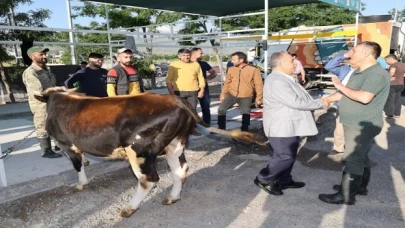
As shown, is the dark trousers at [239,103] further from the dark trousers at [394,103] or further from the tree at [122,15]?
the tree at [122,15]

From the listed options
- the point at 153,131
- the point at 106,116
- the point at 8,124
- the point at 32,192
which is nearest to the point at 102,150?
the point at 106,116

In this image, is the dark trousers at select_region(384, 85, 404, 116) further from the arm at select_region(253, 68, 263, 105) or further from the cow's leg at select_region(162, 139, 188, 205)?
the cow's leg at select_region(162, 139, 188, 205)

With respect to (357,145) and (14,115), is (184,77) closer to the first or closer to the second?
(357,145)

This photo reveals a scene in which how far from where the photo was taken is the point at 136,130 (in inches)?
120

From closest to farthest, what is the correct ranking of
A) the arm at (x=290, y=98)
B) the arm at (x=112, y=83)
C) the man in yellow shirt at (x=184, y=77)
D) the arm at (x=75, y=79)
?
1. the arm at (x=290, y=98)
2. the arm at (x=112, y=83)
3. the arm at (x=75, y=79)
4. the man in yellow shirt at (x=184, y=77)

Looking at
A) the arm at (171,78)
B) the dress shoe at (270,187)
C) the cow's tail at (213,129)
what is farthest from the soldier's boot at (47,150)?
the dress shoe at (270,187)

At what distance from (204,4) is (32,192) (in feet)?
22.9

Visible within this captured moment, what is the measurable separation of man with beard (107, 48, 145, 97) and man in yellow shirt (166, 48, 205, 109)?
1411 millimetres

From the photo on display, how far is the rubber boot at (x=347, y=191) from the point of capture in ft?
10.6

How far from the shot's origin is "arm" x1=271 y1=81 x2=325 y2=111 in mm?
3189

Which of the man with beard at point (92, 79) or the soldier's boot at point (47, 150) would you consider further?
the soldier's boot at point (47, 150)

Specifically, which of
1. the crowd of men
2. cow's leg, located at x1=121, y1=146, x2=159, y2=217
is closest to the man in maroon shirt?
the crowd of men

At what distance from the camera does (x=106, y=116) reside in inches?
124

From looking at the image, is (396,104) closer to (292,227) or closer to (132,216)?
(292,227)
